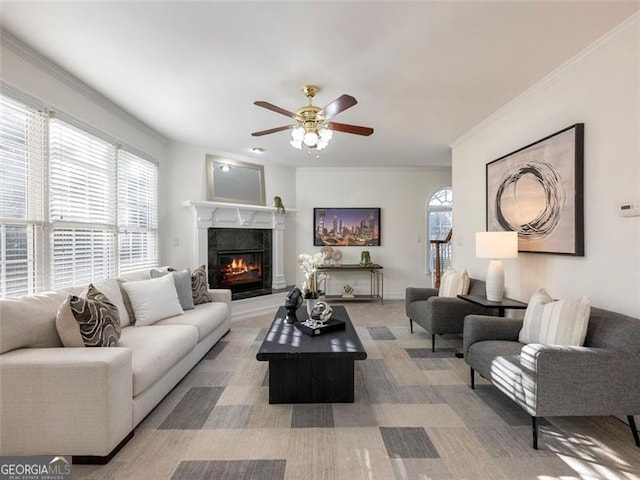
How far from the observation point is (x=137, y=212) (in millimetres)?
4242

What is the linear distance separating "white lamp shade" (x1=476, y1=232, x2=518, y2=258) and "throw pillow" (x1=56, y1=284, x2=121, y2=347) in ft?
10.8

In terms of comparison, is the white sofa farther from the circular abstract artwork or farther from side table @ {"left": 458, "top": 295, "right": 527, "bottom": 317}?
the circular abstract artwork

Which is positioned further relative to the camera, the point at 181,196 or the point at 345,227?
the point at 345,227

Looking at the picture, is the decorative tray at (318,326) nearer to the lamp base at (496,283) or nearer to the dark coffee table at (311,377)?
the dark coffee table at (311,377)

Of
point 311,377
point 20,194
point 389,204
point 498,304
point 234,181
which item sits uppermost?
point 234,181

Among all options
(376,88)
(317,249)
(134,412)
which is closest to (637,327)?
(376,88)

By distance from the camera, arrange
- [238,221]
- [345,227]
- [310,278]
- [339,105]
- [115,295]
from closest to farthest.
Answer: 1. [339,105]
2. [115,295]
3. [310,278]
4. [238,221]
5. [345,227]

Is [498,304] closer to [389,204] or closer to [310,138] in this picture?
[310,138]

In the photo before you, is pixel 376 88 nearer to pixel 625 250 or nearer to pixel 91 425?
pixel 625 250

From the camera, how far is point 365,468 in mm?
1760

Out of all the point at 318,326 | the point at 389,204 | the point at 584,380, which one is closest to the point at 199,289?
the point at 318,326

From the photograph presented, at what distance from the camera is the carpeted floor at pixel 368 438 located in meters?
1.74

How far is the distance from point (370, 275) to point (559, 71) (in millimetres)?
4590

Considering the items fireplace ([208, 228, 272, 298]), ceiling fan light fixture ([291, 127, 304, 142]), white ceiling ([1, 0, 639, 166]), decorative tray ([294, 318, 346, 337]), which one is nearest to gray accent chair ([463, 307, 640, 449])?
decorative tray ([294, 318, 346, 337])
